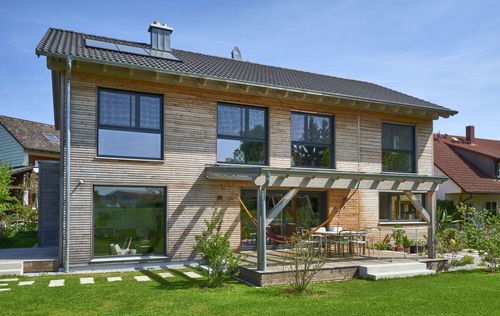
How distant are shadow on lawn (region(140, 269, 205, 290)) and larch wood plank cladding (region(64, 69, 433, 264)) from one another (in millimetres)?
1613

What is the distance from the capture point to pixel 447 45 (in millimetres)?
13523

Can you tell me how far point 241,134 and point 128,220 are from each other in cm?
403

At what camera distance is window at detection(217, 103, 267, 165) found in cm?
1242

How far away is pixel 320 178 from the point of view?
10250mm

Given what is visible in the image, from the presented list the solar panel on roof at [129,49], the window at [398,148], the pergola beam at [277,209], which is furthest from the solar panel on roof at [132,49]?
the window at [398,148]

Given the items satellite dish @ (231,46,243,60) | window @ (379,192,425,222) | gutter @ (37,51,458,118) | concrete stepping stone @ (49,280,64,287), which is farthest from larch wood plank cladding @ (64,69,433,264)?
satellite dish @ (231,46,243,60)

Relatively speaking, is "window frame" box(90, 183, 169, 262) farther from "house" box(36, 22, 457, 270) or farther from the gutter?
the gutter

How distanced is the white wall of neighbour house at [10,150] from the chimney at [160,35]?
15.8 metres

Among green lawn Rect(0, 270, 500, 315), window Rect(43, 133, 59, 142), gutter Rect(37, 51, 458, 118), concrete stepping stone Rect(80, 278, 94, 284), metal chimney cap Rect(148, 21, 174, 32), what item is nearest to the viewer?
green lawn Rect(0, 270, 500, 315)

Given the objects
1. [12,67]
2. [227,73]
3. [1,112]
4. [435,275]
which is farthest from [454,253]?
[1,112]

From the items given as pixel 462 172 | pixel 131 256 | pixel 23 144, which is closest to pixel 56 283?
pixel 131 256

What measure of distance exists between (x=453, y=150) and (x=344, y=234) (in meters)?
20.1

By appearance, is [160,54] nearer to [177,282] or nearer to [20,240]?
[177,282]

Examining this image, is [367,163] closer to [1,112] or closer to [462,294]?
[462,294]
